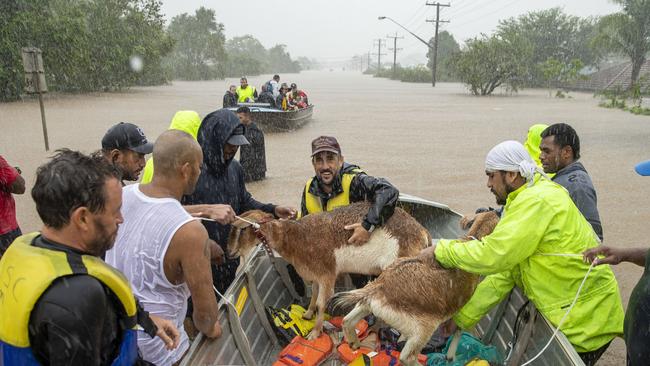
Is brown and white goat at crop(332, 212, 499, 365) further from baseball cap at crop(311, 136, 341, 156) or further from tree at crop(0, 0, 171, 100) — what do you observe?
tree at crop(0, 0, 171, 100)

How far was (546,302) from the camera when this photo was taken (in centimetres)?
324

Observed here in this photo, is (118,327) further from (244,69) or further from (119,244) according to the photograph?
(244,69)

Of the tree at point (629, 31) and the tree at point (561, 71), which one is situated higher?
the tree at point (629, 31)

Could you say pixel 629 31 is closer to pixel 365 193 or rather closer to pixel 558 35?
pixel 558 35

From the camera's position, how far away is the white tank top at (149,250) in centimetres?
237

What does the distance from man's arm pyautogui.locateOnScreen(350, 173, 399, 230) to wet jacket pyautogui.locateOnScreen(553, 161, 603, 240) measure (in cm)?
159

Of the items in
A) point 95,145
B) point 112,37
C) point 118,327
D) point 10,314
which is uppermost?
point 112,37

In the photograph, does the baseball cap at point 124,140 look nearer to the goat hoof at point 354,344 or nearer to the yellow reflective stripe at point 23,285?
the goat hoof at point 354,344

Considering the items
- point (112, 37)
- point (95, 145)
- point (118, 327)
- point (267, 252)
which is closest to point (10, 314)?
point (118, 327)

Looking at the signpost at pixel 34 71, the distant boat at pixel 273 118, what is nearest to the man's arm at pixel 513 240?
the signpost at pixel 34 71

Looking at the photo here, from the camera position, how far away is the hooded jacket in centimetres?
399

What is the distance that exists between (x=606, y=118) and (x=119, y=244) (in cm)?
3003

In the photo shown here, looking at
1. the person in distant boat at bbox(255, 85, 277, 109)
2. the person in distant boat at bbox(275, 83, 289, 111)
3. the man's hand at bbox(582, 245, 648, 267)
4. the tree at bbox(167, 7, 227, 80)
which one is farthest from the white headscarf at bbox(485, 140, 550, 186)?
the tree at bbox(167, 7, 227, 80)

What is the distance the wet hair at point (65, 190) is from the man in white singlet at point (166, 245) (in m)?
0.56
